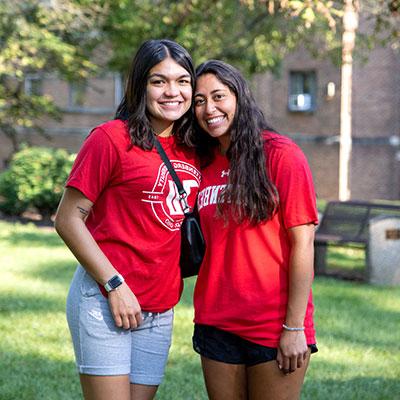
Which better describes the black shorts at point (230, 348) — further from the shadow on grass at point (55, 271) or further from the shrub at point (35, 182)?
the shrub at point (35, 182)

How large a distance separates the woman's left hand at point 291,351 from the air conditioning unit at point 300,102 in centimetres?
2435

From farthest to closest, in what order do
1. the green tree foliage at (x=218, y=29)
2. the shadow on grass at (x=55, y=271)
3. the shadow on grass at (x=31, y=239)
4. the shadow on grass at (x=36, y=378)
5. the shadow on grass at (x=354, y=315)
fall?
1. the green tree foliage at (x=218, y=29)
2. the shadow on grass at (x=31, y=239)
3. the shadow on grass at (x=55, y=271)
4. the shadow on grass at (x=354, y=315)
5. the shadow on grass at (x=36, y=378)

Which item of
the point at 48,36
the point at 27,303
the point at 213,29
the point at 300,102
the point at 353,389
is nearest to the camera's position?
the point at 353,389

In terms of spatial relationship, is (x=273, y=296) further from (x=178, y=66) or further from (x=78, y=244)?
(x=178, y=66)

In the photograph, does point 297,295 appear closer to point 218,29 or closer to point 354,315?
point 354,315

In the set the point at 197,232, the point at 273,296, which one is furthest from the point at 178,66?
the point at 273,296

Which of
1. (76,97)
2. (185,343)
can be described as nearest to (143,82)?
(185,343)

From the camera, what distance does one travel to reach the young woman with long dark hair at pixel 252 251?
308 centimetres

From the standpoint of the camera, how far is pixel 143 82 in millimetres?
3188

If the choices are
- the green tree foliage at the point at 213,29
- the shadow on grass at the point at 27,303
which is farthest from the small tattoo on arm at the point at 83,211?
the green tree foliage at the point at 213,29

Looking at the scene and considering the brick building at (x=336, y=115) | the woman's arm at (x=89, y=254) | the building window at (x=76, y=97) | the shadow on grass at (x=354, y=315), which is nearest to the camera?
the woman's arm at (x=89, y=254)

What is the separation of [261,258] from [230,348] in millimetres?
392

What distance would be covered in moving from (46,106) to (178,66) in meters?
15.8

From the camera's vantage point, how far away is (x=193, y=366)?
609cm
